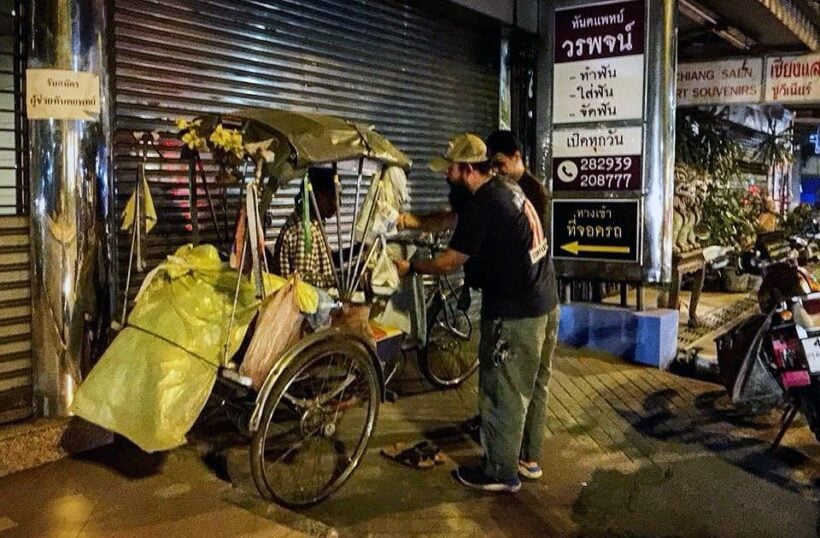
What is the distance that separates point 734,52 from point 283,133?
953 cm

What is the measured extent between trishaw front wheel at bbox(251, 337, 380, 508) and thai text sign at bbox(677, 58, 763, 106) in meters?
7.94

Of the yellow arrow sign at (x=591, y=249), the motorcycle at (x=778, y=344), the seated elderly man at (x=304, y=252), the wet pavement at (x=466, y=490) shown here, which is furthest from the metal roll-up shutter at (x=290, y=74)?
the motorcycle at (x=778, y=344)

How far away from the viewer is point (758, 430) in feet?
21.3

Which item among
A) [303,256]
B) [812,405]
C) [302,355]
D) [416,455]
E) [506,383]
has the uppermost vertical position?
[303,256]

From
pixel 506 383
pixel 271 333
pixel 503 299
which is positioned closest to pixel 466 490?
pixel 506 383

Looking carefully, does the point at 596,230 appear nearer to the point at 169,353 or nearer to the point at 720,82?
the point at 720,82

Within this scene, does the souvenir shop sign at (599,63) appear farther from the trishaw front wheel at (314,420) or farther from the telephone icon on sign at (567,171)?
the trishaw front wheel at (314,420)

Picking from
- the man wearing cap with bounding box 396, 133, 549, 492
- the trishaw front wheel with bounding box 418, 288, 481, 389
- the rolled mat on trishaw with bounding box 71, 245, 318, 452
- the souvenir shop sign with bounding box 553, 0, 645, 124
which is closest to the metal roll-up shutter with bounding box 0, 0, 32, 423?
the rolled mat on trishaw with bounding box 71, 245, 318, 452

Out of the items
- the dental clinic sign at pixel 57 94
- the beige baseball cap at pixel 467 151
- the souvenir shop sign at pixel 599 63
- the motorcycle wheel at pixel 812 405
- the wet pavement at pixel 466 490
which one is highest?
the souvenir shop sign at pixel 599 63

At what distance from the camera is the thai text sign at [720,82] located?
10531mm

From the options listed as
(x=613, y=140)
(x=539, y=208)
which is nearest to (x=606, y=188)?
(x=613, y=140)

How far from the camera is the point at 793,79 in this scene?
10.4 m

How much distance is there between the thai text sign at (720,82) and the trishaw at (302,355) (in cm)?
707

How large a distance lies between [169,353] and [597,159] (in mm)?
5621
